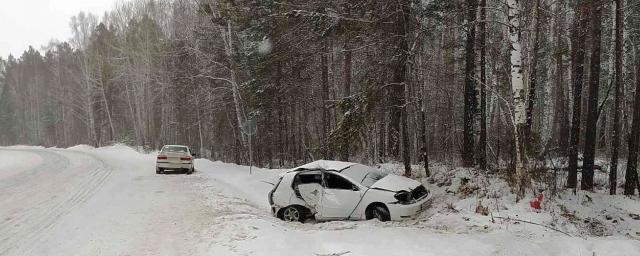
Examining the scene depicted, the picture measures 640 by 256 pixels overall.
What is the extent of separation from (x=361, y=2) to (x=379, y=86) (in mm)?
2306

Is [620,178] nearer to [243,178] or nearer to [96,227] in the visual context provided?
A: [243,178]

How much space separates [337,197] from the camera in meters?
11.1

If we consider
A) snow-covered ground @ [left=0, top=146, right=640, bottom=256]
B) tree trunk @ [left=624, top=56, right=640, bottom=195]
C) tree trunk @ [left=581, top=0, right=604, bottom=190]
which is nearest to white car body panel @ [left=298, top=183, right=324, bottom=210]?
snow-covered ground @ [left=0, top=146, right=640, bottom=256]

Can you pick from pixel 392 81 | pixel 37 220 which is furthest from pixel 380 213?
pixel 37 220

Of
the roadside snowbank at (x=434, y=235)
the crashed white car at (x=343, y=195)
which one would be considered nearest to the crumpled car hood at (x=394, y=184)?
the crashed white car at (x=343, y=195)

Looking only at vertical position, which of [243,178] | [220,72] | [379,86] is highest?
[220,72]

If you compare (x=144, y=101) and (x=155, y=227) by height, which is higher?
(x=144, y=101)

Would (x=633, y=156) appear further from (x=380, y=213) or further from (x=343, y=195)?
(x=343, y=195)

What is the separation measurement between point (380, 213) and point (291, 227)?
2.01 metres

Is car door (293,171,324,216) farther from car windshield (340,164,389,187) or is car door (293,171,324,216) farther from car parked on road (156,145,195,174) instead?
car parked on road (156,145,195,174)

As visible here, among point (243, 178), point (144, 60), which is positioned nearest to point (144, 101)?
point (144, 60)

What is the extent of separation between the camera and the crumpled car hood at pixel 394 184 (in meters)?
10.7

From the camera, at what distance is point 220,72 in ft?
92.4

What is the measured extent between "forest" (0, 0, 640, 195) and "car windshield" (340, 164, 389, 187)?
0.90m
